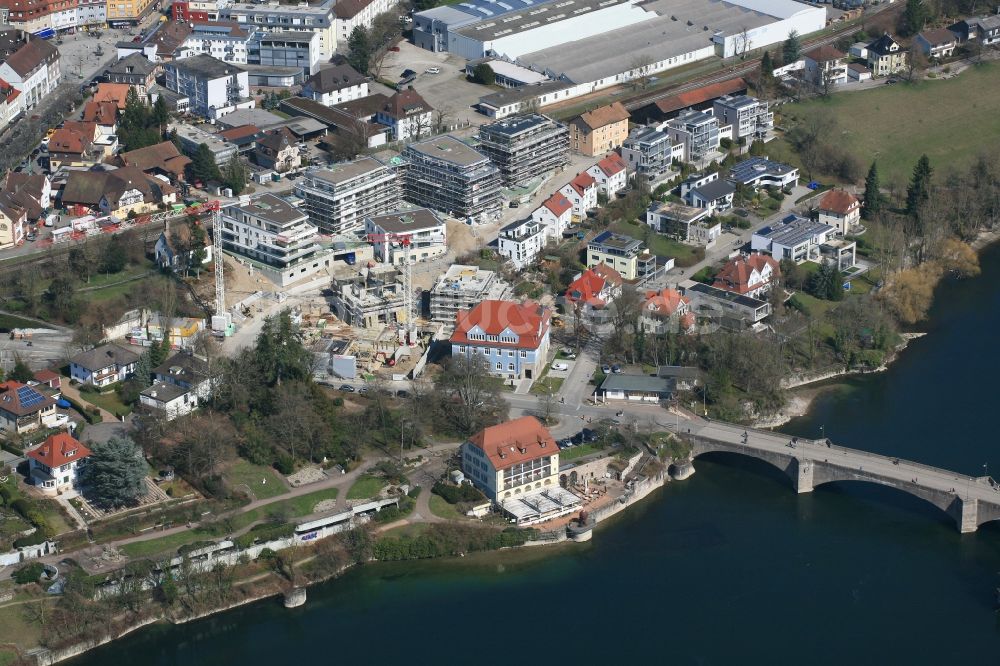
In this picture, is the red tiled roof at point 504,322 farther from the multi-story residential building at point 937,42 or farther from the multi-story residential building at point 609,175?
the multi-story residential building at point 937,42

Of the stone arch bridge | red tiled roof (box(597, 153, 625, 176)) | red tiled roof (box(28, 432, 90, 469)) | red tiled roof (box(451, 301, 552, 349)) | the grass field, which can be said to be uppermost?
red tiled roof (box(28, 432, 90, 469))

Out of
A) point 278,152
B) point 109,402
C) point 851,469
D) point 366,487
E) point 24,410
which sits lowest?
point 851,469

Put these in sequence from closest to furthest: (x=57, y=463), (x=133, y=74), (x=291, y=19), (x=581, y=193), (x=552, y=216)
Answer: (x=57, y=463) → (x=552, y=216) → (x=581, y=193) → (x=133, y=74) → (x=291, y=19)

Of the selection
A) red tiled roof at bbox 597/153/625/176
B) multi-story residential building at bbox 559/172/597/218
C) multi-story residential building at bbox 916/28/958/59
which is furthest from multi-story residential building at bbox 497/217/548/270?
multi-story residential building at bbox 916/28/958/59

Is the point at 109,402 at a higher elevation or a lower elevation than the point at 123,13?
lower

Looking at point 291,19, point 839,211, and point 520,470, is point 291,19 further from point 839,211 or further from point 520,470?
point 520,470

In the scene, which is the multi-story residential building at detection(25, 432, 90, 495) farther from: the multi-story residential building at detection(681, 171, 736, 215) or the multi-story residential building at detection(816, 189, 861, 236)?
the multi-story residential building at detection(816, 189, 861, 236)

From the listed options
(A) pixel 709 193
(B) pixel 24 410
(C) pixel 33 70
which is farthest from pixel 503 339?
(C) pixel 33 70
